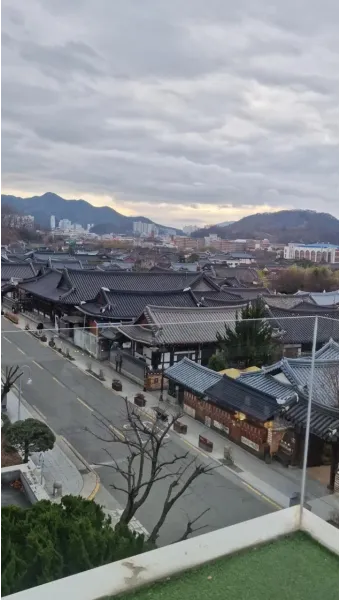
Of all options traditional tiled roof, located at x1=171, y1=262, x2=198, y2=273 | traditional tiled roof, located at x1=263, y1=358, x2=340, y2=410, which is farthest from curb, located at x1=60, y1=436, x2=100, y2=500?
traditional tiled roof, located at x1=171, y1=262, x2=198, y2=273

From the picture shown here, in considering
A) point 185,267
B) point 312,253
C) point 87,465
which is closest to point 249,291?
point 185,267

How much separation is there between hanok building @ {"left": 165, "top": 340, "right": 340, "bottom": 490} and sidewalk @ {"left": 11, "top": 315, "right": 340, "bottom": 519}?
4 cm

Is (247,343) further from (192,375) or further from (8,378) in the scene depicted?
(8,378)

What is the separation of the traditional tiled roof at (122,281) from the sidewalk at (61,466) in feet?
21.8

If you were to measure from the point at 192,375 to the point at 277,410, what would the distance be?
1.54 feet

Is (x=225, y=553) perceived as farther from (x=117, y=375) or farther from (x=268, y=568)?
(x=117, y=375)

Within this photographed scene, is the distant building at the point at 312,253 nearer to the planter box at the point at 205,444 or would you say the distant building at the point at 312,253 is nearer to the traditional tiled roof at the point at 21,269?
the planter box at the point at 205,444

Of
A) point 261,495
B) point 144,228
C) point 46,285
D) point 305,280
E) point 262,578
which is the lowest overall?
point 261,495

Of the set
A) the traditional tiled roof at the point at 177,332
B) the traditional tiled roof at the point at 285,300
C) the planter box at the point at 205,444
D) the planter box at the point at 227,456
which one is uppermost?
the traditional tiled roof at the point at 177,332

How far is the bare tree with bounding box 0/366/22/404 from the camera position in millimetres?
1694

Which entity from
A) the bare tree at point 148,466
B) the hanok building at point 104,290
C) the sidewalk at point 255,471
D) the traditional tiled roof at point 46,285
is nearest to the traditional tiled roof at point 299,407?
the sidewalk at point 255,471

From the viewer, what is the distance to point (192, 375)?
94.0 inches

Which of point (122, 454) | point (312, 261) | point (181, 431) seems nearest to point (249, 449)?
point (181, 431)

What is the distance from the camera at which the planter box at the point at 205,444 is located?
6.75ft
